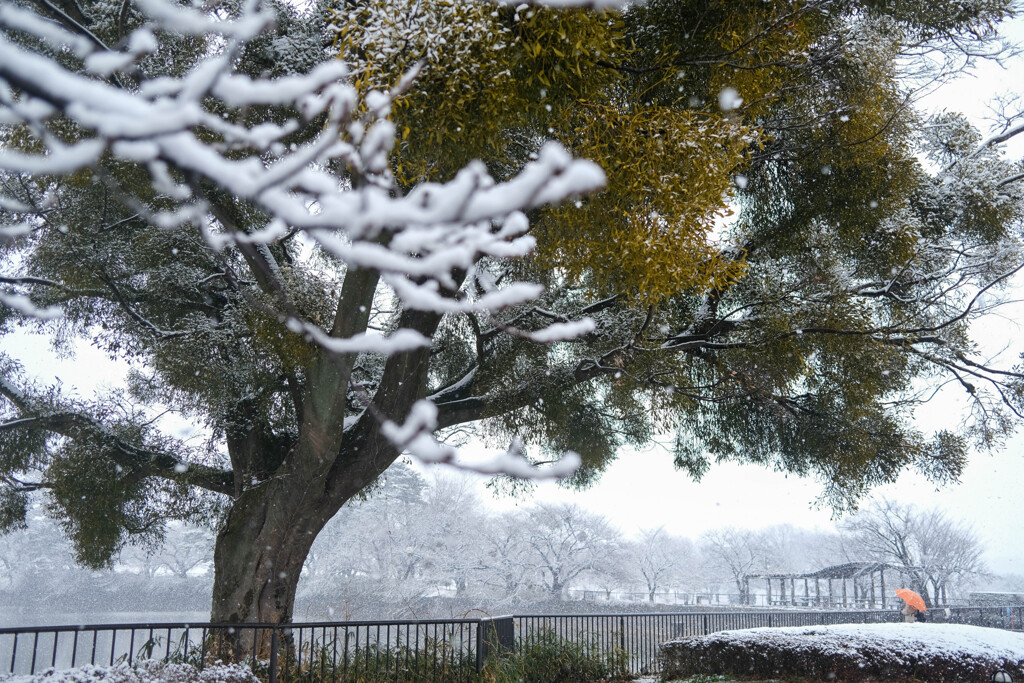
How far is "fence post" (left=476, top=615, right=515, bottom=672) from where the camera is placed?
6.80 m

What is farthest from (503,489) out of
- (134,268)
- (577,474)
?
(134,268)

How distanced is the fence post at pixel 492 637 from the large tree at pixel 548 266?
1893mm

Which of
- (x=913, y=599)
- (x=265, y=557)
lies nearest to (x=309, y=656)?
(x=265, y=557)

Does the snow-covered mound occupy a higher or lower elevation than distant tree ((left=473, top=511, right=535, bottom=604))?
higher

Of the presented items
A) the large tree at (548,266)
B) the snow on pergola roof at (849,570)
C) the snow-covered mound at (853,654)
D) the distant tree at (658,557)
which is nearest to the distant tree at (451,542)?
the distant tree at (658,557)

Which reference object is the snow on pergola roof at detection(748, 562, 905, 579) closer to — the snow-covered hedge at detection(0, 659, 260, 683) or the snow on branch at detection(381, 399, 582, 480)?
the snow-covered hedge at detection(0, 659, 260, 683)

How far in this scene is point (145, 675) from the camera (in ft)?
14.1

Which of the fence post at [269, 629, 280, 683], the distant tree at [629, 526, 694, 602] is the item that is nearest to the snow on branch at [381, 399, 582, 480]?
the fence post at [269, 629, 280, 683]

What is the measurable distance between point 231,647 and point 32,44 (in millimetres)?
5177

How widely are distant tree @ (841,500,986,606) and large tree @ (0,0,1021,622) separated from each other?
26.8 m

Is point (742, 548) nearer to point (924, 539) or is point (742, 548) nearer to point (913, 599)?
point (924, 539)

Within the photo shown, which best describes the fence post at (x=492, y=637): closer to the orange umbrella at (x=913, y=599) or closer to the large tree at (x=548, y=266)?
the large tree at (x=548, y=266)

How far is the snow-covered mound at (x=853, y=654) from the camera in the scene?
24.0ft

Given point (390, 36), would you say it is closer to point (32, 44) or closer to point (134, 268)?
point (32, 44)
